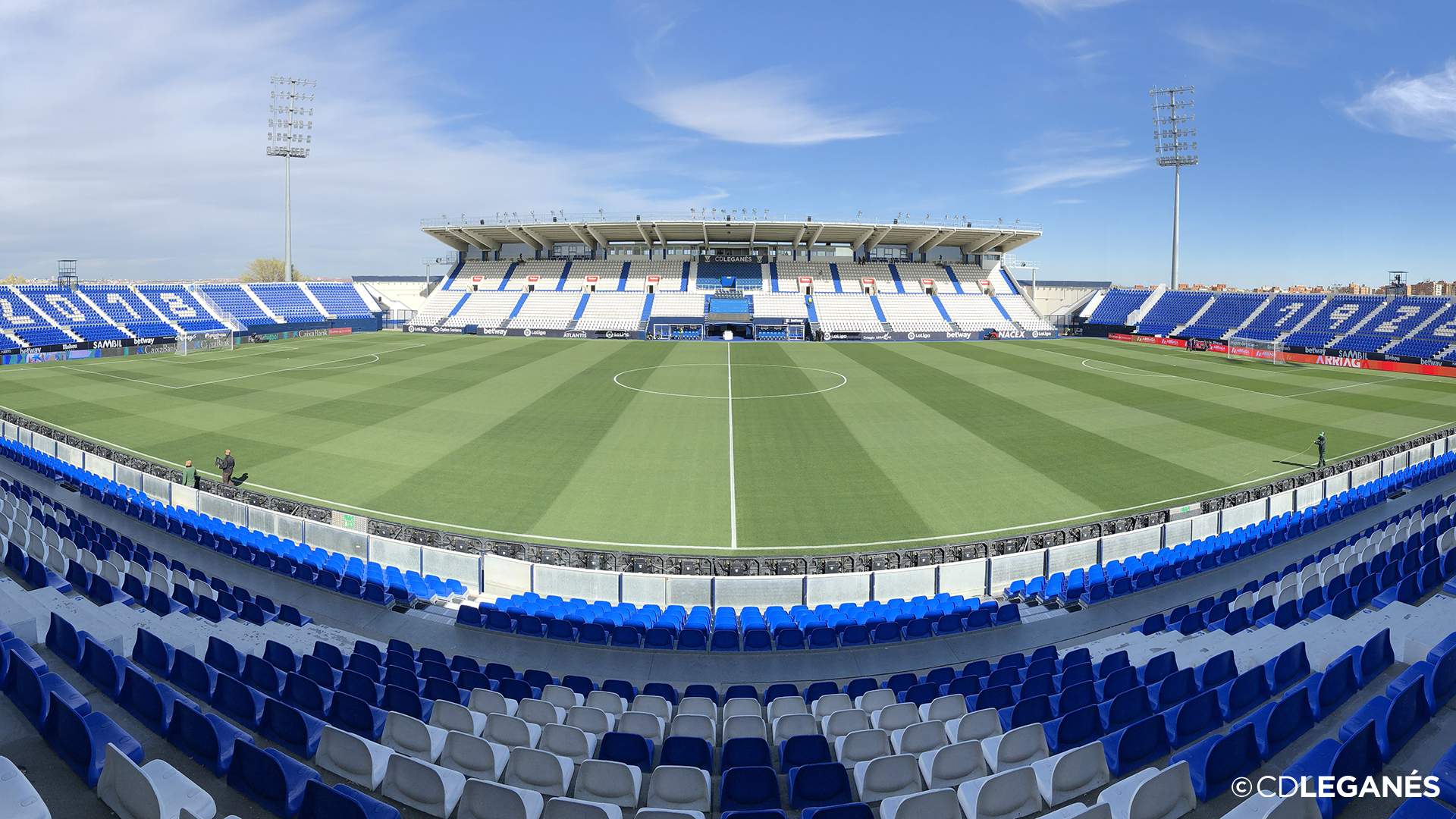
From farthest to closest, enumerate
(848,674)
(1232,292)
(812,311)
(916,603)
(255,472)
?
(812,311) < (1232,292) < (255,472) < (916,603) < (848,674)

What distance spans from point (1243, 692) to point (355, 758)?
26.2 ft

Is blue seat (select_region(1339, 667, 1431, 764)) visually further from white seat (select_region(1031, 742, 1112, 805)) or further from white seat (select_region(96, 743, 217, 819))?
white seat (select_region(96, 743, 217, 819))

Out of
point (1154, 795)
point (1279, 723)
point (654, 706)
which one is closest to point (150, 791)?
point (654, 706)

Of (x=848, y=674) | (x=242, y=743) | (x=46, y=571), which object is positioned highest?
(x=242, y=743)

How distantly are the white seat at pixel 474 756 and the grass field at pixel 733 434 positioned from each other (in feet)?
36.0

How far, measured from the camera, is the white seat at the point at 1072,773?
16.9 ft

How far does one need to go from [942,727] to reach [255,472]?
2296 cm

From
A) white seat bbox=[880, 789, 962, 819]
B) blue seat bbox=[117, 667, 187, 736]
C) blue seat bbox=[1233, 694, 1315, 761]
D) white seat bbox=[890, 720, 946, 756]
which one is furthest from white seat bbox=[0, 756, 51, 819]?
blue seat bbox=[1233, 694, 1315, 761]

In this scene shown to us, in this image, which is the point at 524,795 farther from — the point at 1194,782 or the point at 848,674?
the point at 848,674

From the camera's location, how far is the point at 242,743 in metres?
4.83

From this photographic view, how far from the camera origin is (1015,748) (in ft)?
18.9

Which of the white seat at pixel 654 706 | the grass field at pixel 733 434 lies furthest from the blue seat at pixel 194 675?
the grass field at pixel 733 434

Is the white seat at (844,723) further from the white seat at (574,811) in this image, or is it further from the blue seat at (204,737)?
the blue seat at (204,737)

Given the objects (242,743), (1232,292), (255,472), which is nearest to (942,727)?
(242,743)
